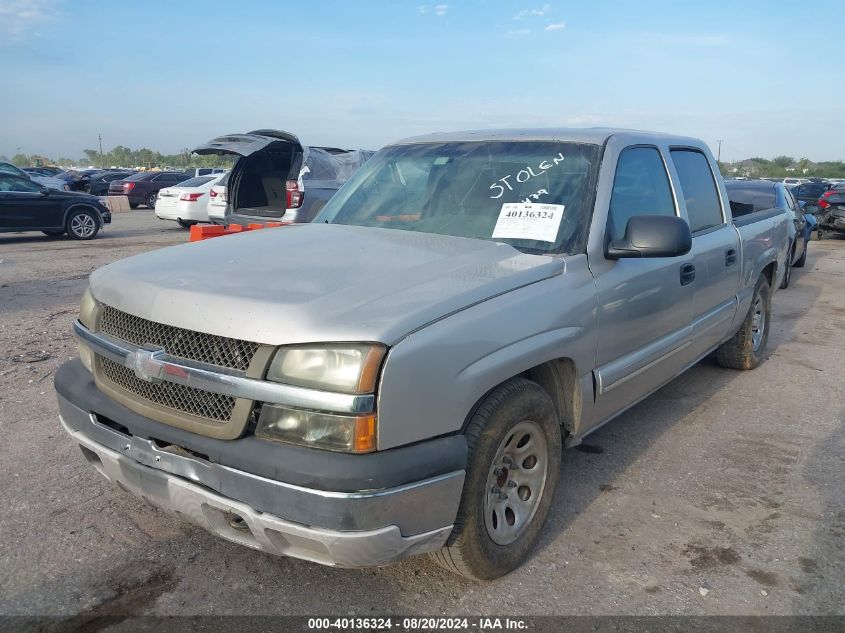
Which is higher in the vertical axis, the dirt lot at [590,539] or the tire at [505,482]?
the tire at [505,482]

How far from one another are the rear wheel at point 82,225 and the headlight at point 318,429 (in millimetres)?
15402

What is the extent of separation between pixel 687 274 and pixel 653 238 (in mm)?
1026

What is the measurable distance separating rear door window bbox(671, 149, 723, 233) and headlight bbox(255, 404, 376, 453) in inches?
116

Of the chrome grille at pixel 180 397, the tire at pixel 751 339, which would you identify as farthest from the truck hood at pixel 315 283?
the tire at pixel 751 339

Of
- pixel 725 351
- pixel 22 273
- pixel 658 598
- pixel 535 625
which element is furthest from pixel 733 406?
pixel 22 273

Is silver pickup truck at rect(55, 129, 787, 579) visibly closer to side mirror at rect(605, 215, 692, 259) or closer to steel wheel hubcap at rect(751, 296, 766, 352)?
side mirror at rect(605, 215, 692, 259)

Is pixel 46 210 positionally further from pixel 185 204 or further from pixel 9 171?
pixel 185 204

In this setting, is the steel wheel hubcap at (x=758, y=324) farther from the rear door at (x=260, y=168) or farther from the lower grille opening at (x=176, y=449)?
the rear door at (x=260, y=168)

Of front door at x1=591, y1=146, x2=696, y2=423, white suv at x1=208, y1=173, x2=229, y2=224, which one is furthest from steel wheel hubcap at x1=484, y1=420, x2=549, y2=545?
white suv at x1=208, y1=173, x2=229, y2=224

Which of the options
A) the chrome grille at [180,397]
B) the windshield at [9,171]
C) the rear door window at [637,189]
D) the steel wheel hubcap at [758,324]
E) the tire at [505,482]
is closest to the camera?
the chrome grille at [180,397]

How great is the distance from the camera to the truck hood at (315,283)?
2285 millimetres

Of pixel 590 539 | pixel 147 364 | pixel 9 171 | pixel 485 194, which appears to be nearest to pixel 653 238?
pixel 485 194

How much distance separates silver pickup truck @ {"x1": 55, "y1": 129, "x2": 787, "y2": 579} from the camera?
222cm

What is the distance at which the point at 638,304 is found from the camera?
3.51 metres
